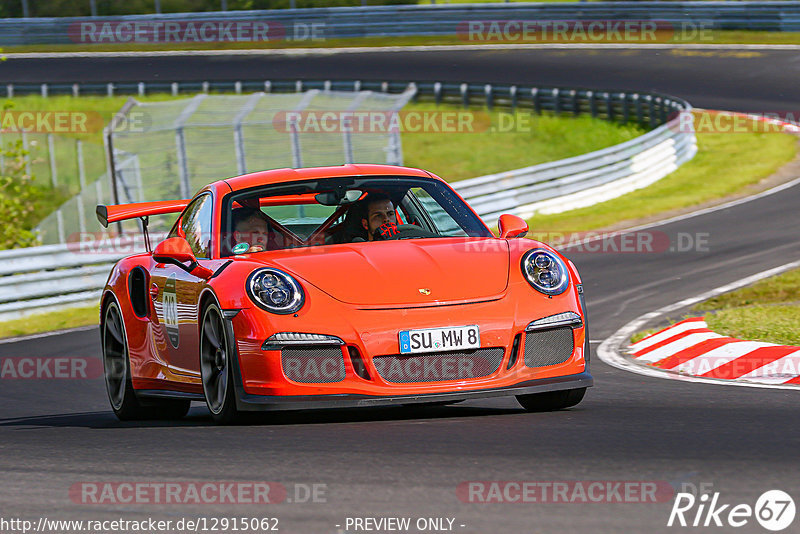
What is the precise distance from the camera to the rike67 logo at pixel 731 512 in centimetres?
387

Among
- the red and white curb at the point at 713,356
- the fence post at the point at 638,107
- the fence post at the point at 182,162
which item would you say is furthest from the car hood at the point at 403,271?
the fence post at the point at 638,107

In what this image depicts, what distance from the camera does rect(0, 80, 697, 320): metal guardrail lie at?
50.6ft

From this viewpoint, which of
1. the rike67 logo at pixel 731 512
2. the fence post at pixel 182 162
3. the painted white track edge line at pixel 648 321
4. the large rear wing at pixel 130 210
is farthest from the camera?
the fence post at pixel 182 162

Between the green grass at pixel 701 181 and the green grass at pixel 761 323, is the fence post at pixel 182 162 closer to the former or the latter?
the green grass at pixel 701 181

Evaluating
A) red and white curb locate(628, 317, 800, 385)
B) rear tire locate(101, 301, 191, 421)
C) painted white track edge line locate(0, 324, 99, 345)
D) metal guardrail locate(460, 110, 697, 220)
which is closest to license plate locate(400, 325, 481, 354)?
rear tire locate(101, 301, 191, 421)

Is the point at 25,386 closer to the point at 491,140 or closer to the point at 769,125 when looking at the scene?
the point at 769,125

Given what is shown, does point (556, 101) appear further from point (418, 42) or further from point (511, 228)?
point (511, 228)

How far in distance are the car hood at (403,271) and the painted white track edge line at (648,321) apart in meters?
2.14

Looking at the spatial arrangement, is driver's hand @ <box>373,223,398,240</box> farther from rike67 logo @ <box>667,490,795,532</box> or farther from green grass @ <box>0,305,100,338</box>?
green grass @ <box>0,305,100,338</box>

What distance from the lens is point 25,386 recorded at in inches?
388

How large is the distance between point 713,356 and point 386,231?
10.3ft

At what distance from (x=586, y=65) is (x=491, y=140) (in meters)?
6.98

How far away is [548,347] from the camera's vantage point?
6223 mm

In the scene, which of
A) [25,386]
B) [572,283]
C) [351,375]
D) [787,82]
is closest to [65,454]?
[351,375]
